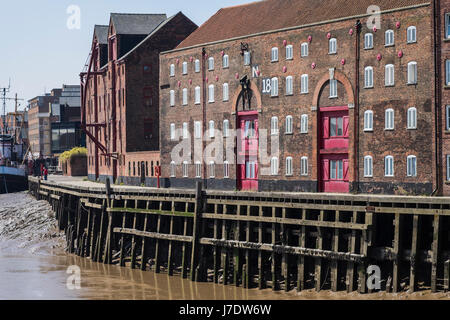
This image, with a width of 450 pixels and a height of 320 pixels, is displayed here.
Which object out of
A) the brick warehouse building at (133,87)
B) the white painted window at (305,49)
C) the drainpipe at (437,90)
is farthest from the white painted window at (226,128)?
the drainpipe at (437,90)

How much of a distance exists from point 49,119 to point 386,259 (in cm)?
12781

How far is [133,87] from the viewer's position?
7038 cm

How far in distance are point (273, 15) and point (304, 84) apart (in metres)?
7.46

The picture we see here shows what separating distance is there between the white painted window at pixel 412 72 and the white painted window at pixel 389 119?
78.2 inches

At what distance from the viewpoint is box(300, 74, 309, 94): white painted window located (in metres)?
49.9

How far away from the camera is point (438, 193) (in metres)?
41.4

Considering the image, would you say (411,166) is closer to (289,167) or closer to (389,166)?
(389,166)

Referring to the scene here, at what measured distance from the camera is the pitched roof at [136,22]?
72.7 metres

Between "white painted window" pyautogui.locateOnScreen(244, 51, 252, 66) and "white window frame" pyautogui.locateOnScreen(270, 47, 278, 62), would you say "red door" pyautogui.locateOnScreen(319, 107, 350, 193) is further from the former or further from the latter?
"white painted window" pyautogui.locateOnScreen(244, 51, 252, 66)

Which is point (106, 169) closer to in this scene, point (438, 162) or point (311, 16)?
point (311, 16)

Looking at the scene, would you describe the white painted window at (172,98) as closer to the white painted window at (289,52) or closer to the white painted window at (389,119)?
the white painted window at (289,52)

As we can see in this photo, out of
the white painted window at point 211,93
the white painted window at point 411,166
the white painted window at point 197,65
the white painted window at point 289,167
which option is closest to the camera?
the white painted window at point 411,166

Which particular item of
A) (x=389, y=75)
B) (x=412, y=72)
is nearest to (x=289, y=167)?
(x=389, y=75)

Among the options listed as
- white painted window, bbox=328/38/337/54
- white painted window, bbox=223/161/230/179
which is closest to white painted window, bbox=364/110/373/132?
white painted window, bbox=328/38/337/54
